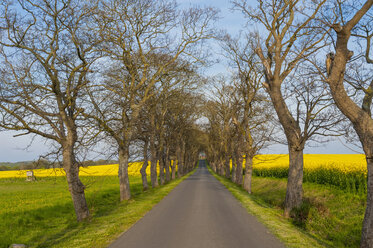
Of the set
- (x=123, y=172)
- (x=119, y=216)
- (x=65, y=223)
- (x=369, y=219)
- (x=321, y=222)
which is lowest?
(x=65, y=223)

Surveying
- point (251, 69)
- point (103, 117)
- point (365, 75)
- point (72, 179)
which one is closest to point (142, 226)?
point (72, 179)

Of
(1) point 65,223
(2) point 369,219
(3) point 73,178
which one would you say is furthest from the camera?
(1) point 65,223

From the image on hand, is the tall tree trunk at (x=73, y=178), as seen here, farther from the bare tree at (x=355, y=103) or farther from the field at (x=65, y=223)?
the bare tree at (x=355, y=103)

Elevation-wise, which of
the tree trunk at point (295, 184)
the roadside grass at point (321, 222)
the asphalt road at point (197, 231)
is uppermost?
the tree trunk at point (295, 184)

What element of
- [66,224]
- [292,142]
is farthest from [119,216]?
[292,142]

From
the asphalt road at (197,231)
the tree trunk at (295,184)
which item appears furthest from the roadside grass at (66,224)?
the tree trunk at (295,184)

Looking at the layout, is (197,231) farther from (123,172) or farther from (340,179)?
(340,179)

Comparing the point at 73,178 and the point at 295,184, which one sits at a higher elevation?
the point at 73,178

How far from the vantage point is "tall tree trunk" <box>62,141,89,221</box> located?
10.8 m

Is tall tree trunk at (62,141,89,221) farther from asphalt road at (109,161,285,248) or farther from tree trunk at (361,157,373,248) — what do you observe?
tree trunk at (361,157,373,248)

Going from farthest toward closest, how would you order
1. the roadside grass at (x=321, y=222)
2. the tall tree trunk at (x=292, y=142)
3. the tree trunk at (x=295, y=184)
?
the tree trunk at (x=295, y=184) < the tall tree trunk at (x=292, y=142) < the roadside grass at (x=321, y=222)

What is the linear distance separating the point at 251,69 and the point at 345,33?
1407 centimetres

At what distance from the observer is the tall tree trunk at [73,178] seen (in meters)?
10.8

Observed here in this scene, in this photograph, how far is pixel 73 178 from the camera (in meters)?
10.9
